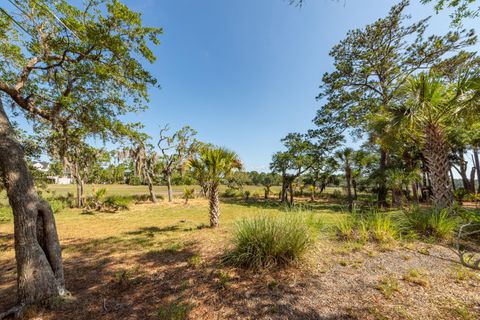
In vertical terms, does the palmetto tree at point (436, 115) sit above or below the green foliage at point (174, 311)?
above

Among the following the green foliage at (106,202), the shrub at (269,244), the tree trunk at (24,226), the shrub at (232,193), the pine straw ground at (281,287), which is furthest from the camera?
the shrub at (232,193)

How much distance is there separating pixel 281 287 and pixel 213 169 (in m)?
5.27

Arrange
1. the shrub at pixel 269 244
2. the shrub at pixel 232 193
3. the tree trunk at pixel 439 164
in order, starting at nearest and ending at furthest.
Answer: the shrub at pixel 269 244 → the tree trunk at pixel 439 164 → the shrub at pixel 232 193

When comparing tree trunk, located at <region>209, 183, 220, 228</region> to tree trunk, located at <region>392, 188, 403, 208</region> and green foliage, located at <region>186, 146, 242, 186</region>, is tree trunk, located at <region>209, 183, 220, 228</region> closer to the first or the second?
green foliage, located at <region>186, 146, 242, 186</region>

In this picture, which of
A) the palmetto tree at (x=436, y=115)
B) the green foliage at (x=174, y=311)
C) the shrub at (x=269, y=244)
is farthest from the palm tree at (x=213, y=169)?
the palmetto tree at (x=436, y=115)

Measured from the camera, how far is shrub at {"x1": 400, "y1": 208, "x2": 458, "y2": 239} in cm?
440

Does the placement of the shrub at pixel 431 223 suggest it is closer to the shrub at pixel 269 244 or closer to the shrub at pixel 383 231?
the shrub at pixel 383 231

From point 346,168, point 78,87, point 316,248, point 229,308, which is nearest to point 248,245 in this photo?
point 229,308

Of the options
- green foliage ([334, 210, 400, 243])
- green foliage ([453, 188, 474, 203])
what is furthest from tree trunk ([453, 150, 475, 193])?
green foliage ([334, 210, 400, 243])

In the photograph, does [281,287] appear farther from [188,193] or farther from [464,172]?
[464,172]

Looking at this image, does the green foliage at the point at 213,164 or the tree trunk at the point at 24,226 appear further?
the green foliage at the point at 213,164

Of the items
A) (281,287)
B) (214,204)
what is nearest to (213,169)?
(214,204)

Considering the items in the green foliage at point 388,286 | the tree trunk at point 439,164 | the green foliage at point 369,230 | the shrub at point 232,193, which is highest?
the tree trunk at point 439,164

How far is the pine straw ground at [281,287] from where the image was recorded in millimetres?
2446
